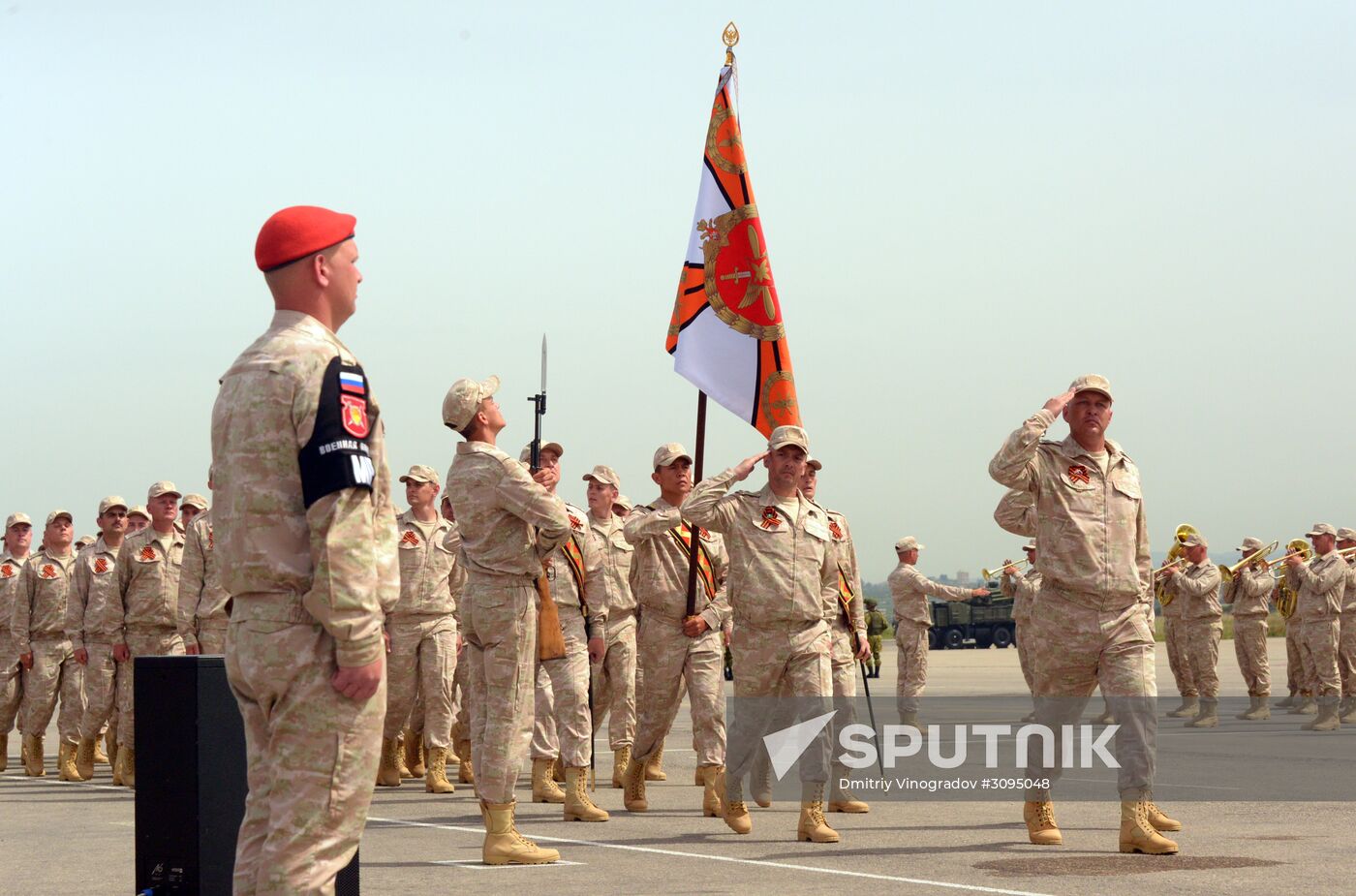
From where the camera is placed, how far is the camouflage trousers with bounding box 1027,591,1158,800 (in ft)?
30.9

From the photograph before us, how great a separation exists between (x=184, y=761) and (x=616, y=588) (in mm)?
8148

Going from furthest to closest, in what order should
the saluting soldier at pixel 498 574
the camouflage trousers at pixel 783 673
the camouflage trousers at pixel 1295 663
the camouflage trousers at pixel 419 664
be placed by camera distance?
the camouflage trousers at pixel 1295 663, the camouflage trousers at pixel 419 664, the camouflage trousers at pixel 783 673, the saluting soldier at pixel 498 574

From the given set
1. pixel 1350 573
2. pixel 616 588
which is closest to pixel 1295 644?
pixel 1350 573

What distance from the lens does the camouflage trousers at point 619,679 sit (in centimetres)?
1369

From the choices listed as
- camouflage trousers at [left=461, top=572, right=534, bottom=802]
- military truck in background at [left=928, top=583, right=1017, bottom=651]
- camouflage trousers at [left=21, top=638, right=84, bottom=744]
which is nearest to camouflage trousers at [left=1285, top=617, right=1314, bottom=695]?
camouflage trousers at [left=21, top=638, right=84, bottom=744]

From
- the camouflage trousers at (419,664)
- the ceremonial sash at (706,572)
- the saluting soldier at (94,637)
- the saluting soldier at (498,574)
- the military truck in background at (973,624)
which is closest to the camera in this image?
the saluting soldier at (498,574)

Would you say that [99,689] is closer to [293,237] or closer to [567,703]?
[567,703]

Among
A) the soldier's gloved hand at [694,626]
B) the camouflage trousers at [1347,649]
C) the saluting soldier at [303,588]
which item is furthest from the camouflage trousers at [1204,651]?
the saluting soldier at [303,588]

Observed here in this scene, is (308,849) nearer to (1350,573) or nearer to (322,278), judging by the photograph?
(322,278)

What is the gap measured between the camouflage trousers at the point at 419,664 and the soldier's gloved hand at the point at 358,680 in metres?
8.97

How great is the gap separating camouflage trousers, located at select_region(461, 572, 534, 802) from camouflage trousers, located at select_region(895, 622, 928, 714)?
1072 cm

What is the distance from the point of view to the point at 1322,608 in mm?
22219

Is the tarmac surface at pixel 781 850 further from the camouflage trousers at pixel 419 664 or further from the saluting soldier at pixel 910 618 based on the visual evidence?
the saluting soldier at pixel 910 618

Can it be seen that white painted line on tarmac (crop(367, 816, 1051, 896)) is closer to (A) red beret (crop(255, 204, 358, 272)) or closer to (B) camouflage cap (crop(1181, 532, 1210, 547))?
(A) red beret (crop(255, 204, 358, 272))
